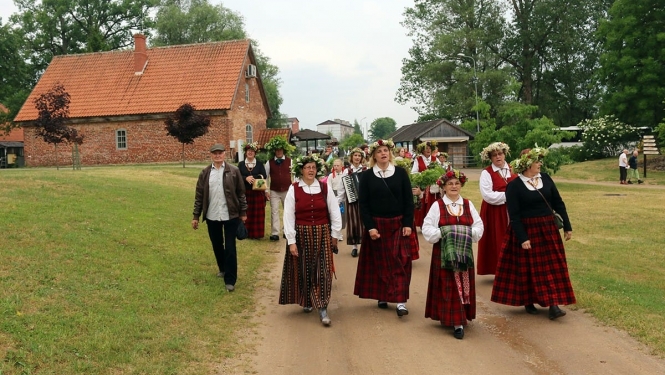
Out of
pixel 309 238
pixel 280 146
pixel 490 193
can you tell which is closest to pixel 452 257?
pixel 309 238

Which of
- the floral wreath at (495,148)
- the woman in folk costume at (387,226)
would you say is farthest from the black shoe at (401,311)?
the floral wreath at (495,148)

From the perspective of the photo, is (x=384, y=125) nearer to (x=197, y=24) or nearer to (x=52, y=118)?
(x=197, y=24)

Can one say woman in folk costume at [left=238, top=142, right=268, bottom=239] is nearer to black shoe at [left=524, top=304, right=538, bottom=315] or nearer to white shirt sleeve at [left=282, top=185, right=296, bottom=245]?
white shirt sleeve at [left=282, top=185, right=296, bottom=245]

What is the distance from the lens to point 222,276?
8641mm

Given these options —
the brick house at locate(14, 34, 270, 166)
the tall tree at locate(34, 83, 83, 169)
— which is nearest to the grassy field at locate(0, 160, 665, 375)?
the tall tree at locate(34, 83, 83, 169)

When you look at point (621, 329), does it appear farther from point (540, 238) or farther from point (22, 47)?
point (22, 47)

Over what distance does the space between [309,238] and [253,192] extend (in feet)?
17.5

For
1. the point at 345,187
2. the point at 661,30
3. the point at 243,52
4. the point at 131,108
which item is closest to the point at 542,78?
the point at 661,30

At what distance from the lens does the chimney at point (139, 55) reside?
38188 millimetres

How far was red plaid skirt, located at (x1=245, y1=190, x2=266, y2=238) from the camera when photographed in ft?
Result: 39.5

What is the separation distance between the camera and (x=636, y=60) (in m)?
39.3

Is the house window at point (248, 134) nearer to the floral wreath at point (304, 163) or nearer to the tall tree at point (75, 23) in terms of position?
the tall tree at point (75, 23)

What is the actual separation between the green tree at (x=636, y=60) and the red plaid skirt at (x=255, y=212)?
34.0 metres

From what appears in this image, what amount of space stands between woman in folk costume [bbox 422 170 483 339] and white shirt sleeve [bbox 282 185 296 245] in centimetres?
153
